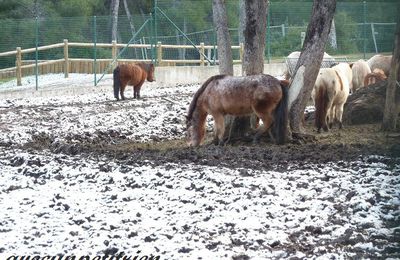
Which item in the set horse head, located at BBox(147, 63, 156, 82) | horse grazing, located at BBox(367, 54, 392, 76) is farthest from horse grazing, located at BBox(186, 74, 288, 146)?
horse head, located at BBox(147, 63, 156, 82)

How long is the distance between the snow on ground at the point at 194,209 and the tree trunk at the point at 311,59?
3.02 m

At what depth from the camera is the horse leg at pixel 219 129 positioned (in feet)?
43.5

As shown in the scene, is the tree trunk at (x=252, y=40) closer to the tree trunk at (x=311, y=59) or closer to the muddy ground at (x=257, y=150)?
the muddy ground at (x=257, y=150)

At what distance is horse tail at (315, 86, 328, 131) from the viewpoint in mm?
14867

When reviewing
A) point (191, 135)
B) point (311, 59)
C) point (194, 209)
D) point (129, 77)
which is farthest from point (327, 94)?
point (129, 77)

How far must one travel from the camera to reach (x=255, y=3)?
534 inches

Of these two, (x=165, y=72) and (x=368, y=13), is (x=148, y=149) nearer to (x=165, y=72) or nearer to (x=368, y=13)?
(x=165, y=72)

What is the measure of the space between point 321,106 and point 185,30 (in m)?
18.4

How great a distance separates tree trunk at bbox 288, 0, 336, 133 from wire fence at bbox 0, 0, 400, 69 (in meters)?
13.0

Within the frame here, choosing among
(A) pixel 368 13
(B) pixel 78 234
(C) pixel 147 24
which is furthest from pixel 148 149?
(A) pixel 368 13

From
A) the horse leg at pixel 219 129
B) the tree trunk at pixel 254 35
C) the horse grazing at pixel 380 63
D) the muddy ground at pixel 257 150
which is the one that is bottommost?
the muddy ground at pixel 257 150

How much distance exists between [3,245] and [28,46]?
67.9 ft

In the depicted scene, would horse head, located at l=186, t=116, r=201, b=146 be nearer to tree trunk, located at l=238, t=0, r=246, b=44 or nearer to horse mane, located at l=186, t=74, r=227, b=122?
horse mane, located at l=186, t=74, r=227, b=122

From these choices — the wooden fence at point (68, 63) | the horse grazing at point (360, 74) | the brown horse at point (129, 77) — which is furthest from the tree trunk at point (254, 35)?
the wooden fence at point (68, 63)
